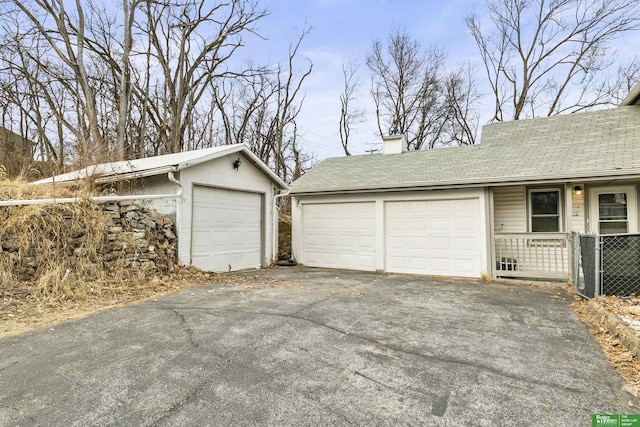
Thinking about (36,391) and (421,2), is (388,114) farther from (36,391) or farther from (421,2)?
(36,391)

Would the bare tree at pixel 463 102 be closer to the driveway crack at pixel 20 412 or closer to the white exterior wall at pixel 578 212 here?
the white exterior wall at pixel 578 212

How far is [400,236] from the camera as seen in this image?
363 inches

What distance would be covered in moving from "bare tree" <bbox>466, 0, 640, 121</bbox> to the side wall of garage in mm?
13936

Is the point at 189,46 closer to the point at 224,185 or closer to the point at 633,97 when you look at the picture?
the point at 224,185

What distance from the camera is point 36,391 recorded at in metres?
2.59

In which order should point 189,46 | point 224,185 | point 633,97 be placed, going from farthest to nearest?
point 189,46 < point 633,97 < point 224,185

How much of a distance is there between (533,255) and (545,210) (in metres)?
1.35

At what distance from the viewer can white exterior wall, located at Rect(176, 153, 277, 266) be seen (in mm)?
7547

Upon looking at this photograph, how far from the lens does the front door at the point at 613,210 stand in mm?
7746

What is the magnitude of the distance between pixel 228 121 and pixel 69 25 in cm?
915

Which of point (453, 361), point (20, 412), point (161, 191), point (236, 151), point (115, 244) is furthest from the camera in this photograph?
point (236, 151)

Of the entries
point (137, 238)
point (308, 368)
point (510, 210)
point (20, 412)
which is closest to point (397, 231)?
point (510, 210)

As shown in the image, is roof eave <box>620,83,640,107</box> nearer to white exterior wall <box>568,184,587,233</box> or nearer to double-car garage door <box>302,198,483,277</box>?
white exterior wall <box>568,184,587,233</box>

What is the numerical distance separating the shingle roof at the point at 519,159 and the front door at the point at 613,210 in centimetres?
91
